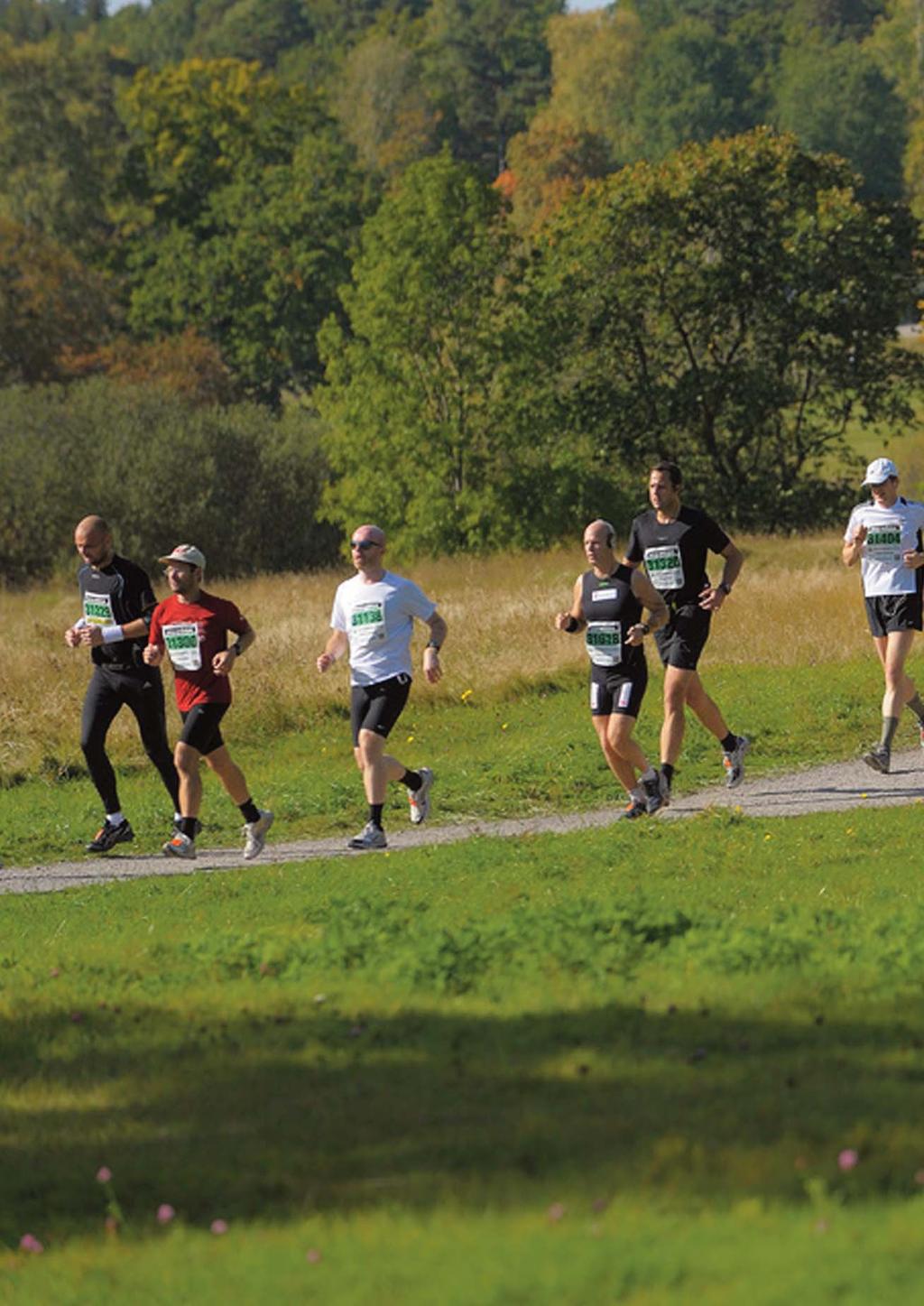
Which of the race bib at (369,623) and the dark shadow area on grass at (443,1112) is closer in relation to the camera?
the dark shadow area on grass at (443,1112)

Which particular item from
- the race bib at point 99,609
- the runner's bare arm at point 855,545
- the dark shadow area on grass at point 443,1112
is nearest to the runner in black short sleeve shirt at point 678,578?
the runner's bare arm at point 855,545

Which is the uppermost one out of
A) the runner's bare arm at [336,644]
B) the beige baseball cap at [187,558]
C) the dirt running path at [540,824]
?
the beige baseball cap at [187,558]

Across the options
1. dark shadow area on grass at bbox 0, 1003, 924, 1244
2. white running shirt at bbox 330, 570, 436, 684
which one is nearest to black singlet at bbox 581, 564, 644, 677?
white running shirt at bbox 330, 570, 436, 684

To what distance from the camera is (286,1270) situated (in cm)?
494

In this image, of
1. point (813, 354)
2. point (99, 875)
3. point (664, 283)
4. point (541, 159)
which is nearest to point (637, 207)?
point (664, 283)

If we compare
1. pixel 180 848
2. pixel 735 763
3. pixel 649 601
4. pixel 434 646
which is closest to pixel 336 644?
pixel 434 646

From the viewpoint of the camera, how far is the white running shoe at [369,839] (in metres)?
13.5

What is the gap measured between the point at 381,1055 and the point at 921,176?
459ft

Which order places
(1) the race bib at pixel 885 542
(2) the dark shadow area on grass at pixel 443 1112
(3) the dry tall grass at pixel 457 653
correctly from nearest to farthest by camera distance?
(2) the dark shadow area on grass at pixel 443 1112, (1) the race bib at pixel 885 542, (3) the dry tall grass at pixel 457 653

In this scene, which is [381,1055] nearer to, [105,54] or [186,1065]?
[186,1065]

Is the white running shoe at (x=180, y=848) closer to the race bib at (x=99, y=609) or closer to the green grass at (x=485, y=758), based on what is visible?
the green grass at (x=485, y=758)

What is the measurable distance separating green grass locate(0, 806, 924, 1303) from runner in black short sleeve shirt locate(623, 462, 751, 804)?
378 centimetres

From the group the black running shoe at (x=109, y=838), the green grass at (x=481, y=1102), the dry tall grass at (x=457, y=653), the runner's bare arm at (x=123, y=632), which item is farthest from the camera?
the dry tall grass at (x=457, y=653)

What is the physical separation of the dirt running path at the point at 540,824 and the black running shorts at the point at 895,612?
1101mm
